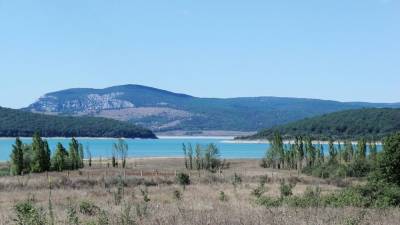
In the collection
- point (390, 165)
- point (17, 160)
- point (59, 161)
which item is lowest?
point (59, 161)

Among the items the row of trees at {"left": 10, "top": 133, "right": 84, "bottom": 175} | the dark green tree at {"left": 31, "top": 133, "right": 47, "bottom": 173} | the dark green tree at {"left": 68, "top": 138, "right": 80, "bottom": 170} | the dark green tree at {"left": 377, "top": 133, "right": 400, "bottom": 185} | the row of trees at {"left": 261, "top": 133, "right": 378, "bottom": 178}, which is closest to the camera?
the dark green tree at {"left": 377, "top": 133, "right": 400, "bottom": 185}

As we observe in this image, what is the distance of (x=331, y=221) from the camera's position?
1069 cm

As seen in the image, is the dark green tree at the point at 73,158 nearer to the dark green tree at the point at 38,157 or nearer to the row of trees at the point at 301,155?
the dark green tree at the point at 38,157

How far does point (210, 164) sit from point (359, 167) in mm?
27505

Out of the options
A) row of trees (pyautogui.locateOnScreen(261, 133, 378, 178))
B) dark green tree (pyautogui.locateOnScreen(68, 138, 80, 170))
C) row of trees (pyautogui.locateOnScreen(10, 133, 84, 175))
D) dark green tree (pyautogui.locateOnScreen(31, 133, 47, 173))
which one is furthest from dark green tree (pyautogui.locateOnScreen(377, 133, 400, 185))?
row of trees (pyautogui.locateOnScreen(261, 133, 378, 178))

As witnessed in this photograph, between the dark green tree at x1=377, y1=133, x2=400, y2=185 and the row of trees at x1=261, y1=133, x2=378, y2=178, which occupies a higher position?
the dark green tree at x1=377, y1=133, x2=400, y2=185

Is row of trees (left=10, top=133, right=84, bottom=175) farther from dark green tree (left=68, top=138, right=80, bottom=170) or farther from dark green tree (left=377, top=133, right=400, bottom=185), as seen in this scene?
dark green tree (left=377, top=133, right=400, bottom=185)

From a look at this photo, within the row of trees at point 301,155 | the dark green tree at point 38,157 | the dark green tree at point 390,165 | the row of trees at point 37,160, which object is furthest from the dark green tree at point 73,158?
the dark green tree at point 390,165

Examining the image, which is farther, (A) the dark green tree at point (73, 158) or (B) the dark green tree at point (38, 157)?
(A) the dark green tree at point (73, 158)

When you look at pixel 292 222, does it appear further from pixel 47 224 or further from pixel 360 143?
pixel 360 143

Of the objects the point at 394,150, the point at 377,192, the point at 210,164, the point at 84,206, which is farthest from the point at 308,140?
the point at 84,206

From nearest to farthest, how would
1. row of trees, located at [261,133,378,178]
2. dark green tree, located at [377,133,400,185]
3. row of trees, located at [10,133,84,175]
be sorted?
dark green tree, located at [377,133,400,185]
row of trees, located at [10,133,84,175]
row of trees, located at [261,133,378,178]

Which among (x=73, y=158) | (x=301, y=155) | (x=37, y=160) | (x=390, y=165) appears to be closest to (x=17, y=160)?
(x=37, y=160)

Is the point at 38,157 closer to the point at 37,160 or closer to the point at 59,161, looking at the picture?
the point at 37,160
